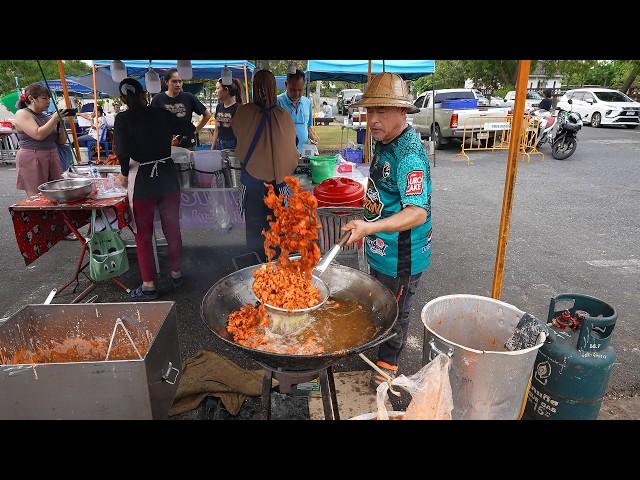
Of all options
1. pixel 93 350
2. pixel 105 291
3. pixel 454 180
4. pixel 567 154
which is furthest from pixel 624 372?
pixel 567 154

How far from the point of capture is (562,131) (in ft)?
41.1

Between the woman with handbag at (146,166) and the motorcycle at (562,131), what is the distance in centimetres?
1218

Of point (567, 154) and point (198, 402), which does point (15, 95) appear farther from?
point (567, 154)

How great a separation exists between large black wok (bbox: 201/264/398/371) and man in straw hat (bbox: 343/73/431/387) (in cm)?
34

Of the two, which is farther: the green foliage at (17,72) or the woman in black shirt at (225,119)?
the green foliage at (17,72)

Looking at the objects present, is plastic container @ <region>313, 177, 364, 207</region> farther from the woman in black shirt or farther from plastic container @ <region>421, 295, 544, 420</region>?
the woman in black shirt

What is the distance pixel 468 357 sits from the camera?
2.12 metres

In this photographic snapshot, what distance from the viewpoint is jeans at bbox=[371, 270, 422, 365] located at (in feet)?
9.47

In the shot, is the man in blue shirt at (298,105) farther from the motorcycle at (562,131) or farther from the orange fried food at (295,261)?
the motorcycle at (562,131)

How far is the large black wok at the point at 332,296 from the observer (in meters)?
1.83

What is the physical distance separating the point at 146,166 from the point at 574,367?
4.11m

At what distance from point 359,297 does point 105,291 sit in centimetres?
366

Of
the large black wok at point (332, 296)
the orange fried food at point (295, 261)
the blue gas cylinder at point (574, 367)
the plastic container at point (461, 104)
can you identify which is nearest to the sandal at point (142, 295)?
the large black wok at point (332, 296)

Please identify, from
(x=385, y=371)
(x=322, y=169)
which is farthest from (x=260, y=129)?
(x=385, y=371)
